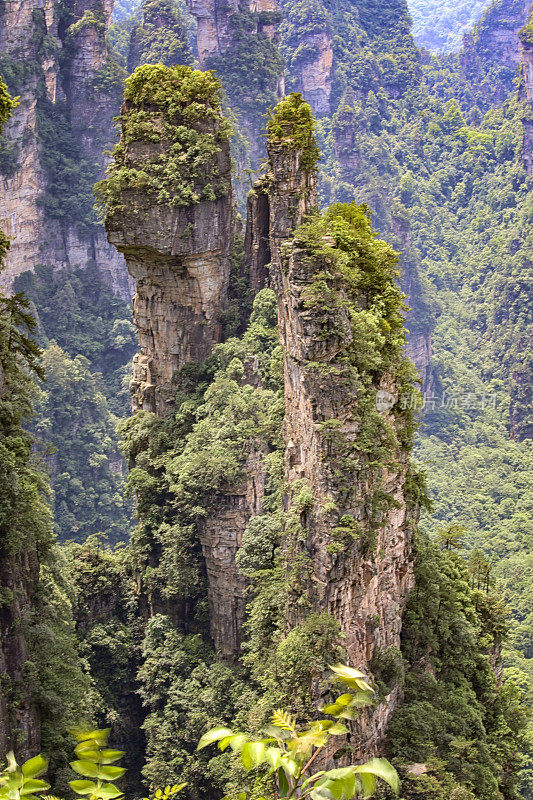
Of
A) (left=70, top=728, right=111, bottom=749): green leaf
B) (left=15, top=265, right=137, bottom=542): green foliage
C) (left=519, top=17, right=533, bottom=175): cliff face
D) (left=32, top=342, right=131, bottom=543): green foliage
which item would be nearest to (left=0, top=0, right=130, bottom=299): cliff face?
(left=15, top=265, right=137, bottom=542): green foliage

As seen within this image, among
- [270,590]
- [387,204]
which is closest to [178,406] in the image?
[270,590]

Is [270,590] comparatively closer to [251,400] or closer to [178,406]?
[251,400]

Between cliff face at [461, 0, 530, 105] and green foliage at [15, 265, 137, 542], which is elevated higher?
cliff face at [461, 0, 530, 105]

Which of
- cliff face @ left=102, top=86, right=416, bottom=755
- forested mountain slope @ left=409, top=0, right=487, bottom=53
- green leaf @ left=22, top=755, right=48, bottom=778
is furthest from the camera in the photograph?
forested mountain slope @ left=409, top=0, right=487, bottom=53

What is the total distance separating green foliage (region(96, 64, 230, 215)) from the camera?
84.9 feet

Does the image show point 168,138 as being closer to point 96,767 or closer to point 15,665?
point 15,665

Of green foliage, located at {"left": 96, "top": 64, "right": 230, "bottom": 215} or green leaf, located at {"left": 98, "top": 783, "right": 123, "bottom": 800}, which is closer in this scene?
green leaf, located at {"left": 98, "top": 783, "right": 123, "bottom": 800}

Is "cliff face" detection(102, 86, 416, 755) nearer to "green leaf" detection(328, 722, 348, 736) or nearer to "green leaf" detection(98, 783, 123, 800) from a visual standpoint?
"green leaf" detection(328, 722, 348, 736)

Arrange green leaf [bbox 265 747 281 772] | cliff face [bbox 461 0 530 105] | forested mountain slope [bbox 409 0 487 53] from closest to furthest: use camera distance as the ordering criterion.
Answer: green leaf [bbox 265 747 281 772]
cliff face [bbox 461 0 530 105]
forested mountain slope [bbox 409 0 487 53]

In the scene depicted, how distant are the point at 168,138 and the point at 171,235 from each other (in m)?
2.28

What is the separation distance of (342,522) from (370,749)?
162 inches

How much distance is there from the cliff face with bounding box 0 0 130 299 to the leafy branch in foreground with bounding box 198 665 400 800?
4716 cm

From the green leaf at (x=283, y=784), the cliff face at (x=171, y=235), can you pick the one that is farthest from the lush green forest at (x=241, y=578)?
the cliff face at (x=171, y=235)

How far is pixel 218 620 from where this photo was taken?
2536 cm
